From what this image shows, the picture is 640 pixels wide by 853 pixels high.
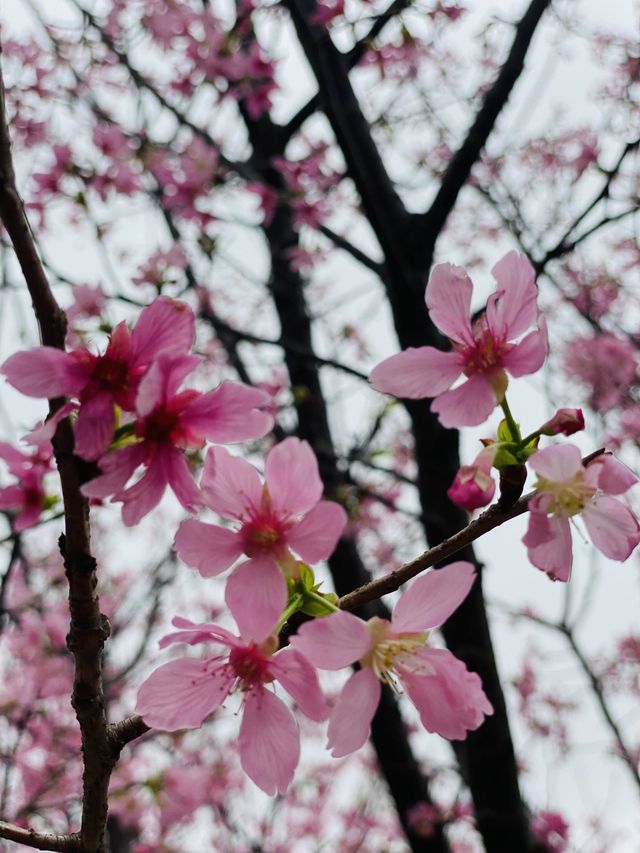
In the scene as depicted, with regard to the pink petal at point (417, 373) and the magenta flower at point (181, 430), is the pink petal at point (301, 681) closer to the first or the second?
the magenta flower at point (181, 430)

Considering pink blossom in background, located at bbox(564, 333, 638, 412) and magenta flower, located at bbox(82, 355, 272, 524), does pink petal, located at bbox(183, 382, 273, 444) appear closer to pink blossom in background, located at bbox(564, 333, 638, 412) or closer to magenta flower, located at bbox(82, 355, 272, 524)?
magenta flower, located at bbox(82, 355, 272, 524)

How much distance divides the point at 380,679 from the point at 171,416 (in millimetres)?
384

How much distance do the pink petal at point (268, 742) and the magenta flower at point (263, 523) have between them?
156mm


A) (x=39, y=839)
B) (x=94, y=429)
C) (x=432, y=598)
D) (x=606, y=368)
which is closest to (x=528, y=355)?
(x=432, y=598)

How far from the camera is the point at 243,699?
35.1 inches

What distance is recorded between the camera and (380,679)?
85cm

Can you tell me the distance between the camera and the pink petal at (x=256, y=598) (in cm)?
76

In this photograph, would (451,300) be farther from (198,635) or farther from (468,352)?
(198,635)

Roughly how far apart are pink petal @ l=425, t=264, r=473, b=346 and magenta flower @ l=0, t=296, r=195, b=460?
335 millimetres

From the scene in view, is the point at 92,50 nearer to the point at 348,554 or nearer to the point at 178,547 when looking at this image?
the point at 348,554

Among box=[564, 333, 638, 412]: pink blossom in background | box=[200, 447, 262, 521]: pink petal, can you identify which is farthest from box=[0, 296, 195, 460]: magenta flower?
box=[564, 333, 638, 412]: pink blossom in background

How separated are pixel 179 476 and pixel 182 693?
0.87 ft

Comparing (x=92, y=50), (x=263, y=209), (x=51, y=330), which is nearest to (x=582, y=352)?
(x=263, y=209)

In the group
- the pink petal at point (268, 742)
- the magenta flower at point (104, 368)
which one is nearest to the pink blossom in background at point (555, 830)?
the pink petal at point (268, 742)
